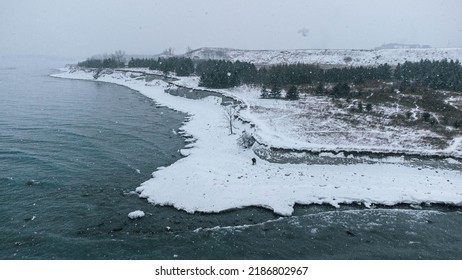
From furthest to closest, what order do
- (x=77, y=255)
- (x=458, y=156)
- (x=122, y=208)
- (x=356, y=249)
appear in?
(x=458, y=156)
(x=122, y=208)
(x=356, y=249)
(x=77, y=255)

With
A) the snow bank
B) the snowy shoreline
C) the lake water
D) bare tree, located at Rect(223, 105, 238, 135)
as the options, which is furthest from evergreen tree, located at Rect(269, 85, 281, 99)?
the snow bank

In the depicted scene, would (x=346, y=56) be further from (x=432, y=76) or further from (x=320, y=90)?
(x=320, y=90)

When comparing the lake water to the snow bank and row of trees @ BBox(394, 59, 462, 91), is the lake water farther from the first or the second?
row of trees @ BBox(394, 59, 462, 91)

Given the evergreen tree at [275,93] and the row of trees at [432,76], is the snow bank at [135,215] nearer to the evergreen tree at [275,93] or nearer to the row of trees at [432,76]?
the evergreen tree at [275,93]

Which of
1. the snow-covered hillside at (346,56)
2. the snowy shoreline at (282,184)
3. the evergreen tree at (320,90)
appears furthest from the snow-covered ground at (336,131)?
the snow-covered hillside at (346,56)

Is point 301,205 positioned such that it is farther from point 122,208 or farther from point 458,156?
point 458,156

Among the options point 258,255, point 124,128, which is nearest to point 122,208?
point 258,255
